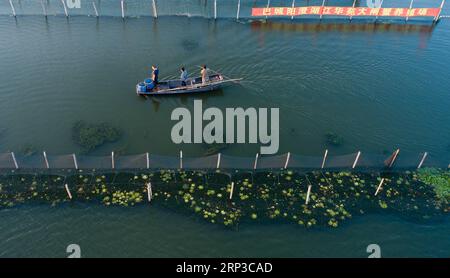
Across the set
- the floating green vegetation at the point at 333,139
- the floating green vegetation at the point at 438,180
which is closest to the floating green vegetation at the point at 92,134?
the floating green vegetation at the point at 333,139

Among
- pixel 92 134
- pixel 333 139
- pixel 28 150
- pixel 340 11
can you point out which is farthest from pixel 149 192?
pixel 340 11

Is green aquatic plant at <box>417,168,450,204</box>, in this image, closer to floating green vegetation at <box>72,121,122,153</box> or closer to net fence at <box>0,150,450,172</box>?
net fence at <box>0,150,450,172</box>

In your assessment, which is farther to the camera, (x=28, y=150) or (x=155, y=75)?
(x=155, y=75)

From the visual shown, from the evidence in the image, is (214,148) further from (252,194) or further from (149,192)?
(149,192)

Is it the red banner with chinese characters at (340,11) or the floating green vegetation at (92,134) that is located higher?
the red banner with chinese characters at (340,11)

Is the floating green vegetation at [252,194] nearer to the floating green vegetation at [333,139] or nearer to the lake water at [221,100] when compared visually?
the lake water at [221,100]

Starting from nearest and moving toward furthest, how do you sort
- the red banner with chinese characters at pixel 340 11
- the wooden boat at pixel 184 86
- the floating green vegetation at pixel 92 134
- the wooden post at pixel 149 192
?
the wooden post at pixel 149 192 → the floating green vegetation at pixel 92 134 → the wooden boat at pixel 184 86 → the red banner with chinese characters at pixel 340 11

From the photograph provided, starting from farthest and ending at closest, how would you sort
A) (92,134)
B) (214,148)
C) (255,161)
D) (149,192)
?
(92,134), (214,148), (255,161), (149,192)
